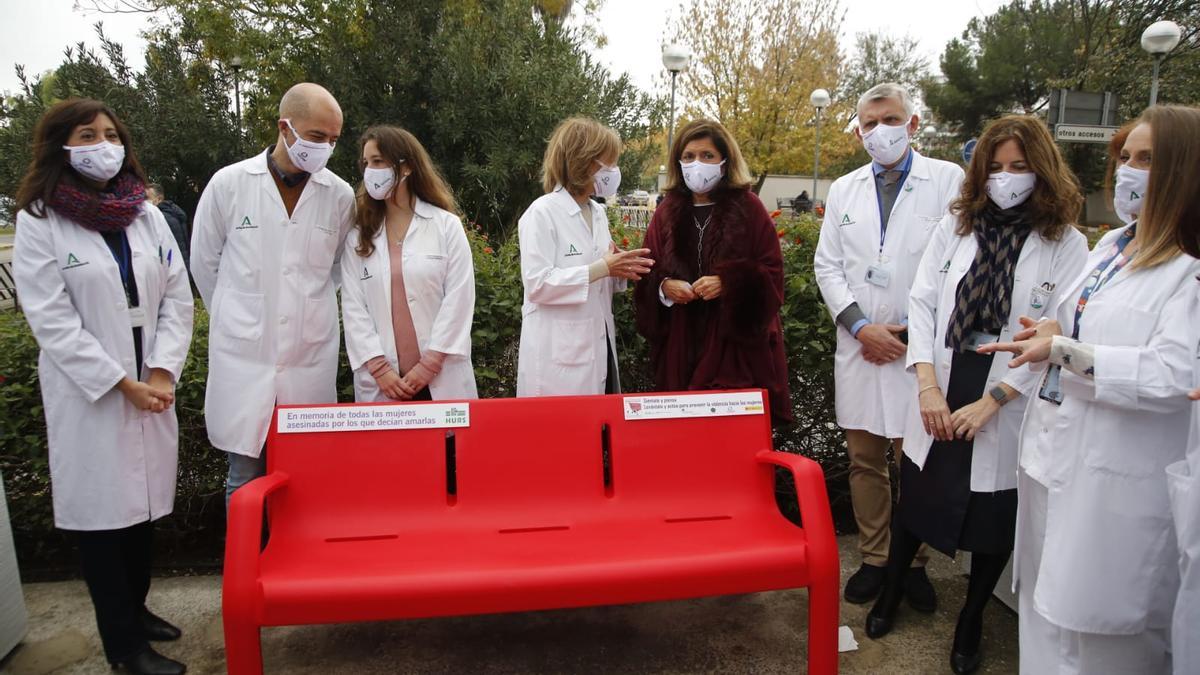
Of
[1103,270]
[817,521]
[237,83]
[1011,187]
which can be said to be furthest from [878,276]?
[237,83]

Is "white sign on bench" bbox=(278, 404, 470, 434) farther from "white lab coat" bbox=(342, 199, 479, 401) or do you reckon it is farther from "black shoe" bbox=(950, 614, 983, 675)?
"black shoe" bbox=(950, 614, 983, 675)

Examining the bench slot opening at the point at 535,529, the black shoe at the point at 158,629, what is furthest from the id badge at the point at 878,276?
the black shoe at the point at 158,629

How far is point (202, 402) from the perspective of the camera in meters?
3.68

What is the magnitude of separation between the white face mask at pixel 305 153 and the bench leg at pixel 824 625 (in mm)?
2496

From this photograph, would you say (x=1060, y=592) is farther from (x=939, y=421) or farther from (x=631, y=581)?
(x=631, y=581)

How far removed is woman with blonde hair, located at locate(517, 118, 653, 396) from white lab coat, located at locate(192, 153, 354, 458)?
92 centimetres

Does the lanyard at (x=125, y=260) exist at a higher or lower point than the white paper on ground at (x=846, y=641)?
higher

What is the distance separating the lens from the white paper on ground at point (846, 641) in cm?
297

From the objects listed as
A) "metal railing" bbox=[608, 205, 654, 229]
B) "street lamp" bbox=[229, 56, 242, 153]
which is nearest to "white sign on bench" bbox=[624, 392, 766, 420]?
"metal railing" bbox=[608, 205, 654, 229]

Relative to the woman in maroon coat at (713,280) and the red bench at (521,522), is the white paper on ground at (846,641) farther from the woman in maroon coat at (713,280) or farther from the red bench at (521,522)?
the woman in maroon coat at (713,280)

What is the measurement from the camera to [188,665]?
2916 mm

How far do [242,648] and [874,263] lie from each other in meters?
2.84

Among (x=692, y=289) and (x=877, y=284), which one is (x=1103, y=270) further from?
(x=692, y=289)

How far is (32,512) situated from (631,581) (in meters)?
3.14
